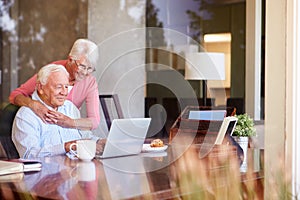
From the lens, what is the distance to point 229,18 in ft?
24.3

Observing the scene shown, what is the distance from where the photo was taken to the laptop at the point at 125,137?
200 cm

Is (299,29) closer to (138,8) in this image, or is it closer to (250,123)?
(250,123)

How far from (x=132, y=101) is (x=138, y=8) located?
1.08 meters

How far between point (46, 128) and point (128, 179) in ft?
3.78

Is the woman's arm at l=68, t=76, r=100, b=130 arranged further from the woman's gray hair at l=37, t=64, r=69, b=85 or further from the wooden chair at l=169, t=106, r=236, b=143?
the wooden chair at l=169, t=106, r=236, b=143

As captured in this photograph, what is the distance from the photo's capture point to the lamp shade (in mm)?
4824

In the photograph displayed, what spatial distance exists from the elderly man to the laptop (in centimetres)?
15

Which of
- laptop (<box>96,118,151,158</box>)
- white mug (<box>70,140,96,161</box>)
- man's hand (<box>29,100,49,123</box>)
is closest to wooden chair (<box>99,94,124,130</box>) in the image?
man's hand (<box>29,100,49,123</box>)

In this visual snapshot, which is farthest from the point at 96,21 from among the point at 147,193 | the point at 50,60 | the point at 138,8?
the point at 147,193

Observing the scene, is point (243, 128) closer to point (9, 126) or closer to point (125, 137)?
point (125, 137)

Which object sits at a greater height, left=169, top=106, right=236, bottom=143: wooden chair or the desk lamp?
the desk lamp

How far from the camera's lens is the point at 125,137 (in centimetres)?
206

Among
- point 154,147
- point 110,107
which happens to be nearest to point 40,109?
point 154,147

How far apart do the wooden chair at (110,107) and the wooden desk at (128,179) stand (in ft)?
6.24
